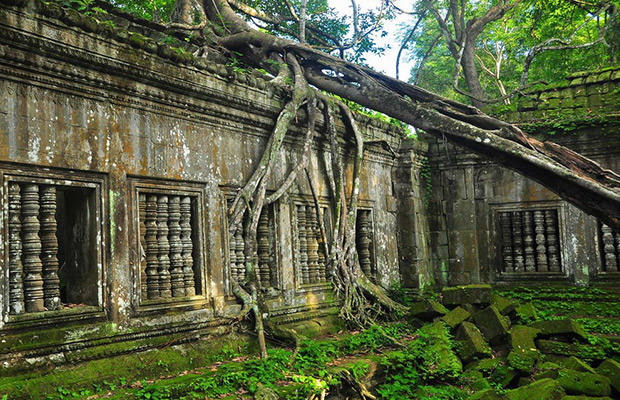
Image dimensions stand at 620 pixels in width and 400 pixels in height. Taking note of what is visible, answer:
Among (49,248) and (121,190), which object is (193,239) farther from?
(49,248)

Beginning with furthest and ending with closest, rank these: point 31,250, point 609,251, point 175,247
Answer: point 609,251
point 175,247
point 31,250

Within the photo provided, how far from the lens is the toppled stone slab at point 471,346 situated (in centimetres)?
561

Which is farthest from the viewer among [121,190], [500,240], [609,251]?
[500,240]

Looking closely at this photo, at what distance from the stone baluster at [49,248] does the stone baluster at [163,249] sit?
38.3 inches

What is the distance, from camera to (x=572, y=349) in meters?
5.68

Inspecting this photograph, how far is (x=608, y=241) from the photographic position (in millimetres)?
8195

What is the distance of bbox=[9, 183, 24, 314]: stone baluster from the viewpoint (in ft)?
12.3

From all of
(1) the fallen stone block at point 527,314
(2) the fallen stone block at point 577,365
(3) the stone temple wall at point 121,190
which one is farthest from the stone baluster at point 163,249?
(1) the fallen stone block at point 527,314

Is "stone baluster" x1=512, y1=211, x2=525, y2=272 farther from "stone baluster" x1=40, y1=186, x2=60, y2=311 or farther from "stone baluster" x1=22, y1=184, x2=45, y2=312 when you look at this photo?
"stone baluster" x1=22, y1=184, x2=45, y2=312

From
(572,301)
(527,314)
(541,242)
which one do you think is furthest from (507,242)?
(527,314)

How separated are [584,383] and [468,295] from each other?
2.07 metres

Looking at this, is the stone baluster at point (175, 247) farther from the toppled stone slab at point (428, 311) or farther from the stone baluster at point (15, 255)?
the toppled stone slab at point (428, 311)

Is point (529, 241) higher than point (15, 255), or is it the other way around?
point (15, 255)

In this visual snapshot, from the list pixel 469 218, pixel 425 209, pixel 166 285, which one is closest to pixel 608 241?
pixel 469 218
